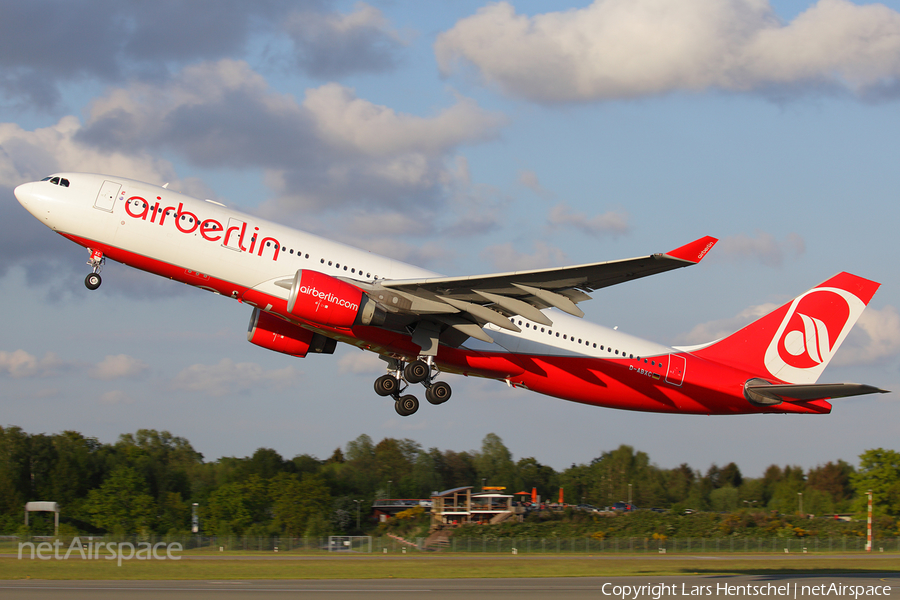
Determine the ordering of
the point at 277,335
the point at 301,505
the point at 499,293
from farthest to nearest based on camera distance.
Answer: the point at 301,505
the point at 277,335
the point at 499,293

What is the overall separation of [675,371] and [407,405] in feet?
31.8

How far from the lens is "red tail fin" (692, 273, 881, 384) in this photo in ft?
107

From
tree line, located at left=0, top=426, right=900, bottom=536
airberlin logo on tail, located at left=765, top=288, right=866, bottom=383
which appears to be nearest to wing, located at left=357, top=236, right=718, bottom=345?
airberlin logo on tail, located at left=765, top=288, right=866, bottom=383

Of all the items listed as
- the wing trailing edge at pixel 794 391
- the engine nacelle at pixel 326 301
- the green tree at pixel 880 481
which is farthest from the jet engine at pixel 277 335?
the green tree at pixel 880 481

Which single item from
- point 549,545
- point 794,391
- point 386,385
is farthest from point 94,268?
point 549,545

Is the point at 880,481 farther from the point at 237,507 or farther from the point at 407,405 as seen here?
the point at 407,405

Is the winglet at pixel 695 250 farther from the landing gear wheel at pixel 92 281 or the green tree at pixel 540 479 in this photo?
the green tree at pixel 540 479

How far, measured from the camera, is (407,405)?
30.8 metres

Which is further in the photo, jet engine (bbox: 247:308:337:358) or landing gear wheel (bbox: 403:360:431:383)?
jet engine (bbox: 247:308:337:358)

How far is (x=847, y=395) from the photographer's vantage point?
2841 centimetres

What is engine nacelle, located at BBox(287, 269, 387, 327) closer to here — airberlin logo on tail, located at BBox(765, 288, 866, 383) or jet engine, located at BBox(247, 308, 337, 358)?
jet engine, located at BBox(247, 308, 337, 358)

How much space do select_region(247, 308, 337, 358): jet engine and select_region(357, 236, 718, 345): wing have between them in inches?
177

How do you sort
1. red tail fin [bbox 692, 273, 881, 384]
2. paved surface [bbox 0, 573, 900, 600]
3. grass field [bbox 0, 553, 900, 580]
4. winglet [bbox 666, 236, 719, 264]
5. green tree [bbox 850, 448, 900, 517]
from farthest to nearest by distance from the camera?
1. green tree [bbox 850, 448, 900, 517]
2. grass field [bbox 0, 553, 900, 580]
3. red tail fin [bbox 692, 273, 881, 384]
4. paved surface [bbox 0, 573, 900, 600]
5. winglet [bbox 666, 236, 719, 264]

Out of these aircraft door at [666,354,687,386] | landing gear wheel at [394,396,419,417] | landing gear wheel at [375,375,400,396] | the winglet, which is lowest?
landing gear wheel at [394,396,419,417]
